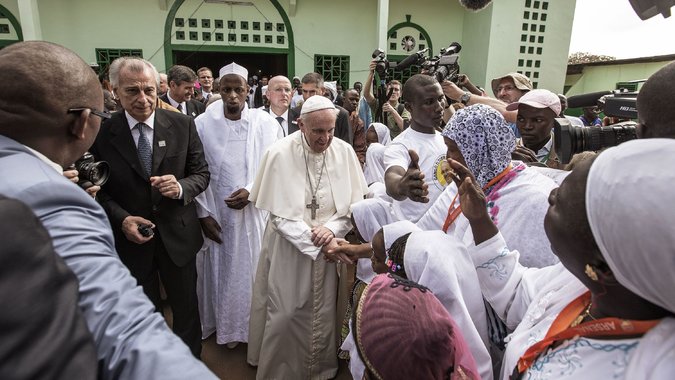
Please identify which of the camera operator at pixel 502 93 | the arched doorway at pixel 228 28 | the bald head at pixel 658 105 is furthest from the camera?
the arched doorway at pixel 228 28

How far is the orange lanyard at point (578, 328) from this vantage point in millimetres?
892

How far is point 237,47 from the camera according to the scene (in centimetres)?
1154

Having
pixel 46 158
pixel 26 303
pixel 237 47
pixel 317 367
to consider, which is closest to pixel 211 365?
pixel 317 367

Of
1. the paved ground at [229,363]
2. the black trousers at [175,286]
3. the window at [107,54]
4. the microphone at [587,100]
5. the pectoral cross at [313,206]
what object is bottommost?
the paved ground at [229,363]

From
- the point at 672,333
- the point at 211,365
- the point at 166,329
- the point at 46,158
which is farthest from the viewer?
the point at 211,365

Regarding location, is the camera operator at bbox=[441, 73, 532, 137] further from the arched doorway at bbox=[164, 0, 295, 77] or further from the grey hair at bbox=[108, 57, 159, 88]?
the arched doorway at bbox=[164, 0, 295, 77]

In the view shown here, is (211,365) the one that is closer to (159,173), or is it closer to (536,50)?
(159,173)

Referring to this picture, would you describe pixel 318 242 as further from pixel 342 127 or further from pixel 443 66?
pixel 342 127

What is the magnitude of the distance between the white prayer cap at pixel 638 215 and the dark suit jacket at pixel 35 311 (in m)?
1.01

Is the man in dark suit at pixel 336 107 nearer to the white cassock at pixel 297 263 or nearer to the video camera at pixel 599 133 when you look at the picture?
the white cassock at pixel 297 263

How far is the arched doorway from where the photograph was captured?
36.3ft

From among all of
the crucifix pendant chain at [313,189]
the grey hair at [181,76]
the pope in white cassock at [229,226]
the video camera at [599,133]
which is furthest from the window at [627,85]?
the grey hair at [181,76]

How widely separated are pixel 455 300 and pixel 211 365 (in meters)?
2.60

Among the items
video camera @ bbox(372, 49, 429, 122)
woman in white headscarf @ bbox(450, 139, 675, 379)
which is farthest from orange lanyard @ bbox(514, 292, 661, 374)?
video camera @ bbox(372, 49, 429, 122)
